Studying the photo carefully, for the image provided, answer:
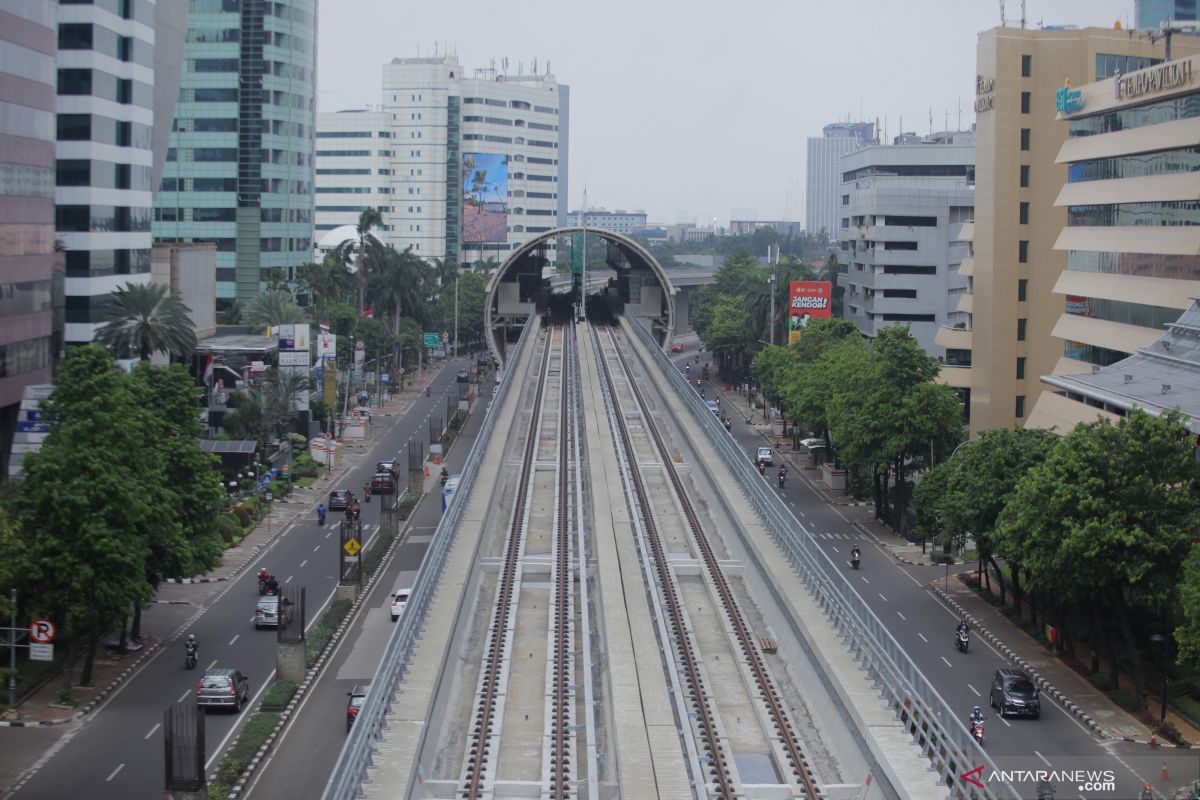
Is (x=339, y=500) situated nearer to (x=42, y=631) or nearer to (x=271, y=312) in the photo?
(x=271, y=312)

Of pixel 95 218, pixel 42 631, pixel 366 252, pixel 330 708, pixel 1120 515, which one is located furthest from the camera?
pixel 366 252

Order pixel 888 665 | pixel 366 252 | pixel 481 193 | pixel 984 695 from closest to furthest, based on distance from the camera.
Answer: pixel 888 665 → pixel 984 695 → pixel 366 252 → pixel 481 193

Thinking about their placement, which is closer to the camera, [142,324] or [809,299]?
[142,324]

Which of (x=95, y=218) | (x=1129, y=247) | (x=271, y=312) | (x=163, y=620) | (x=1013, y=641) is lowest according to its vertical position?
(x=163, y=620)

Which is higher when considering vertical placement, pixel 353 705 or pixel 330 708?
pixel 353 705

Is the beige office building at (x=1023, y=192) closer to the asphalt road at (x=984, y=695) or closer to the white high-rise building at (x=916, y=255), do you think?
the asphalt road at (x=984, y=695)

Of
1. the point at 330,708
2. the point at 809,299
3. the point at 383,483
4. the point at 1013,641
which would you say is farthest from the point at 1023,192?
the point at 330,708

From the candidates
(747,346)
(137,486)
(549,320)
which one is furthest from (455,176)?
(137,486)
